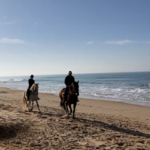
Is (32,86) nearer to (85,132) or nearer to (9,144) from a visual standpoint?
(85,132)

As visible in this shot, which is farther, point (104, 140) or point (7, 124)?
point (7, 124)

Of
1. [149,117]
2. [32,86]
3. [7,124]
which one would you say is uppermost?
[32,86]

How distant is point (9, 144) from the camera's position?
19.6 feet

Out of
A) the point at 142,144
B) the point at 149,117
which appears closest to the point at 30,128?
the point at 142,144

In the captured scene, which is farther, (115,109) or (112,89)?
(112,89)

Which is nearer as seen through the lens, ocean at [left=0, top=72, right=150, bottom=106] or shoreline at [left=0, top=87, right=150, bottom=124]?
shoreline at [left=0, top=87, right=150, bottom=124]

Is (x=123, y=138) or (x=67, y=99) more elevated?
(x=67, y=99)

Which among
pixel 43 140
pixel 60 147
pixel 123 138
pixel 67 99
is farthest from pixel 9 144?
pixel 67 99

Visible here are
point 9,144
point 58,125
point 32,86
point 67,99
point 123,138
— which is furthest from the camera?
point 32,86

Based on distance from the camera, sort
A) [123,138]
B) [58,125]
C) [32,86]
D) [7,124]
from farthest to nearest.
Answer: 1. [32,86]
2. [58,125]
3. [7,124]
4. [123,138]

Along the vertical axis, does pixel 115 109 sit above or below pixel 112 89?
below

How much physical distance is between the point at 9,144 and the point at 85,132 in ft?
9.65

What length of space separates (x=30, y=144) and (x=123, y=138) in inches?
128

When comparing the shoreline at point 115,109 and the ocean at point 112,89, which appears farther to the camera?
the ocean at point 112,89
